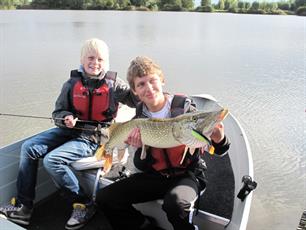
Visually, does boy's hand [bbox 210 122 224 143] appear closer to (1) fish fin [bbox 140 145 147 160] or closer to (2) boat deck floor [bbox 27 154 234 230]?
(1) fish fin [bbox 140 145 147 160]

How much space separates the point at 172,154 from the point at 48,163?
92cm

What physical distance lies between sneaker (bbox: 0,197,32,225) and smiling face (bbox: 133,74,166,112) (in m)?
1.24

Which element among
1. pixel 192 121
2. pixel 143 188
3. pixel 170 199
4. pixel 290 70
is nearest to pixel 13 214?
pixel 143 188

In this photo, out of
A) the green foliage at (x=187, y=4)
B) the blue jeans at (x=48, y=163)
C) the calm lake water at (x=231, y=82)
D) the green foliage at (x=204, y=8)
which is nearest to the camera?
the blue jeans at (x=48, y=163)

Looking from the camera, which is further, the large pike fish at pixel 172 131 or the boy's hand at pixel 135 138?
the boy's hand at pixel 135 138

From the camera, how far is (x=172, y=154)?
7.20ft

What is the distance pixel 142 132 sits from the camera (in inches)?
80.1

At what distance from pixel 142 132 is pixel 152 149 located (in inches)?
9.3

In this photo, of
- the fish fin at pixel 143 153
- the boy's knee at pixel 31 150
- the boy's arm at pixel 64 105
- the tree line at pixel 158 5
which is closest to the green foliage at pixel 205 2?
the tree line at pixel 158 5

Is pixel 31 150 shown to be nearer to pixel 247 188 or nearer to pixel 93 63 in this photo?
pixel 93 63

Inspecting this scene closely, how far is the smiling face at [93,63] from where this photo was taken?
9.12ft

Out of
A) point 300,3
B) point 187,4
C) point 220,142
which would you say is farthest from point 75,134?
point 300,3

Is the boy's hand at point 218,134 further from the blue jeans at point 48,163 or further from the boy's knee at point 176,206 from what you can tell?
the blue jeans at point 48,163

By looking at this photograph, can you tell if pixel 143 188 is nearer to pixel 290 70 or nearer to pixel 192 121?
pixel 192 121
